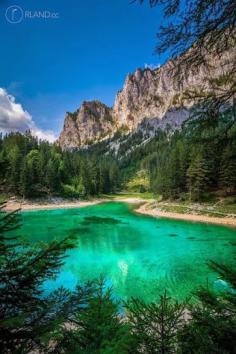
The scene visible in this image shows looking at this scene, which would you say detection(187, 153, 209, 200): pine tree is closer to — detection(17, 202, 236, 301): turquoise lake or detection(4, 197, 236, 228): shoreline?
detection(4, 197, 236, 228): shoreline

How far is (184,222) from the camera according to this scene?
148ft

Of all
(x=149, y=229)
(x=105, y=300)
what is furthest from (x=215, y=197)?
(x=105, y=300)

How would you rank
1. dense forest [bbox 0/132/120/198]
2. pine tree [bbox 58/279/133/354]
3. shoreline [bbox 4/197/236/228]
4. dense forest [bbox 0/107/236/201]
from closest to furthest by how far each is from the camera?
pine tree [bbox 58/279/133/354], dense forest [bbox 0/107/236/201], shoreline [bbox 4/197/236/228], dense forest [bbox 0/132/120/198]

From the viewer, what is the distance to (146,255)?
26.9 meters

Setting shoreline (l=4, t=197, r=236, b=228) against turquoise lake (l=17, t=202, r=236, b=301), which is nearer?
turquoise lake (l=17, t=202, r=236, b=301)

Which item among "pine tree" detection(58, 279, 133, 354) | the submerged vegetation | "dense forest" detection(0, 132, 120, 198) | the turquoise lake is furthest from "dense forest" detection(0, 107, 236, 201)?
the turquoise lake

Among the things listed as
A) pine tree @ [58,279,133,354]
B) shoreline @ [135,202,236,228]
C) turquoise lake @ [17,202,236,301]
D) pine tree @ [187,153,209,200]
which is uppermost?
pine tree @ [187,153,209,200]

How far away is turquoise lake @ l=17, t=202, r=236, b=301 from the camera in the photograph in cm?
1892

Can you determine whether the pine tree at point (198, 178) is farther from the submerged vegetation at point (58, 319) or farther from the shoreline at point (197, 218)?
the submerged vegetation at point (58, 319)

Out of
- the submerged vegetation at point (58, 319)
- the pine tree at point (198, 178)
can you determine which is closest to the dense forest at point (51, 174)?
the pine tree at point (198, 178)

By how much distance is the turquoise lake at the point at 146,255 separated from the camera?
62.1 feet

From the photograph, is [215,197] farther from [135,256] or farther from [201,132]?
[201,132]

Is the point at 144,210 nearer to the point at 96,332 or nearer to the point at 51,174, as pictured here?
the point at 51,174

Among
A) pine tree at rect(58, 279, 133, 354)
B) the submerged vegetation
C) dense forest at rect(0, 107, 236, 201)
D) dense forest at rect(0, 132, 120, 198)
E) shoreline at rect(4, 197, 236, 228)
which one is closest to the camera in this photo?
the submerged vegetation
